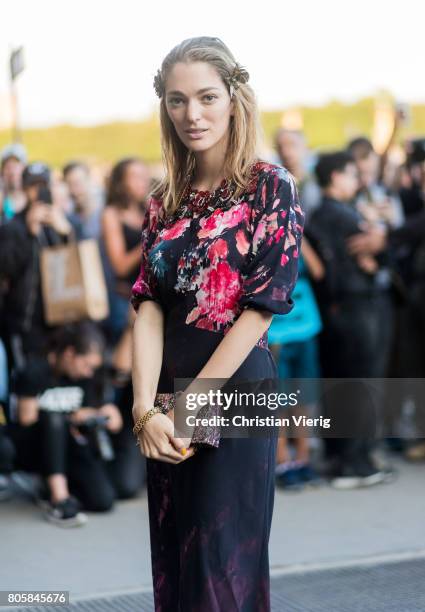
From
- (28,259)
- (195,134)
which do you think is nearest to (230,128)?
(195,134)

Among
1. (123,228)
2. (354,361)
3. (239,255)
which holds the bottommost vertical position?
(354,361)

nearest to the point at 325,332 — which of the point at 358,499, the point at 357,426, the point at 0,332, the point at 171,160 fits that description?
the point at 357,426

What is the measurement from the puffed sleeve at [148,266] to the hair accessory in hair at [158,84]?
0.28 meters

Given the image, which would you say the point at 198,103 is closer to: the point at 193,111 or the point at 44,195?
the point at 193,111

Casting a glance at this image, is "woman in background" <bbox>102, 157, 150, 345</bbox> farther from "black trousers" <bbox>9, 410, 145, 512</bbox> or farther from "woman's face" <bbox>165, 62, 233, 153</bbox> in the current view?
"woman's face" <bbox>165, 62, 233, 153</bbox>

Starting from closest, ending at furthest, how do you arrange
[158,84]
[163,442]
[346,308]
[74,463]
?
1. [163,442]
2. [158,84]
3. [74,463]
4. [346,308]

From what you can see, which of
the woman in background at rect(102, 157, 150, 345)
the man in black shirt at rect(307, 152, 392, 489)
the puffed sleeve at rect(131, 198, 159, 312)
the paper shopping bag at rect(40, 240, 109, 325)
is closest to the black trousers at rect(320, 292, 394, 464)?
the man in black shirt at rect(307, 152, 392, 489)

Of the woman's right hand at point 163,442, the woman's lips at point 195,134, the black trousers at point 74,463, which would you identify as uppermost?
the woman's lips at point 195,134

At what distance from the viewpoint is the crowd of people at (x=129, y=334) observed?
543 cm

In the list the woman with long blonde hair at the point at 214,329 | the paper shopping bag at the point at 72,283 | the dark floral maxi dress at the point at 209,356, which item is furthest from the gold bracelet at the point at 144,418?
the paper shopping bag at the point at 72,283

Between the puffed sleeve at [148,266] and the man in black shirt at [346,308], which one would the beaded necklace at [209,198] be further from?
the man in black shirt at [346,308]

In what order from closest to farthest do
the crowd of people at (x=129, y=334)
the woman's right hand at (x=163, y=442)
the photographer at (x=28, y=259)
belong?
the woman's right hand at (x=163, y=442)
the crowd of people at (x=129, y=334)
the photographer at (x=28, y=259)

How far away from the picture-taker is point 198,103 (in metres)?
2.51

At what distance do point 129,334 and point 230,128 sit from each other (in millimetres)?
3605
